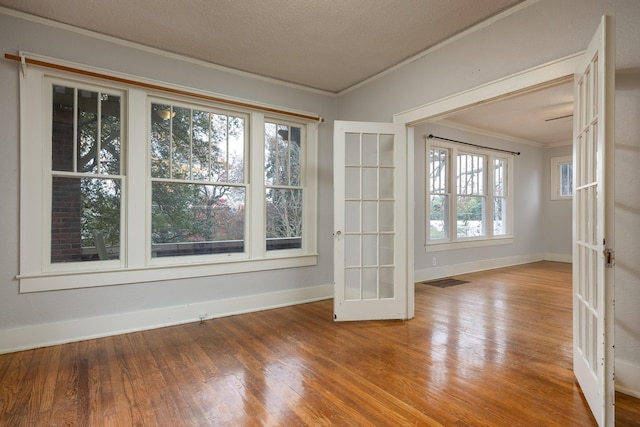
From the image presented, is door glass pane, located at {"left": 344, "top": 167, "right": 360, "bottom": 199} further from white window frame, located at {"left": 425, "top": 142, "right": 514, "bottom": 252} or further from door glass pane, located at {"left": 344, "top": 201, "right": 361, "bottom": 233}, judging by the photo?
white window frame, located at {"left": 425, "top": 142, "right": 514, "bottom": 252}

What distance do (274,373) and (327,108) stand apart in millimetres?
3347

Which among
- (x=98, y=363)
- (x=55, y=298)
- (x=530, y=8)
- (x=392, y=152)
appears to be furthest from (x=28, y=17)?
(x=530, y=8)

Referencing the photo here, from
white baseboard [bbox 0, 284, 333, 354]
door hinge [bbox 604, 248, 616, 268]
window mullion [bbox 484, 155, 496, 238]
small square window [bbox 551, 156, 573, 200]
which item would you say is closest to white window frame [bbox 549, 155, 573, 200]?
small square window [bbox 551, 156, 573, 200]

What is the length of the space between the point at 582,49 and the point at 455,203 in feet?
13.2

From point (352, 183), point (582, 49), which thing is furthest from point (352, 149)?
point (582, 49)

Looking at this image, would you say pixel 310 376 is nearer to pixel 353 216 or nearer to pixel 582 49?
pixel 353 216

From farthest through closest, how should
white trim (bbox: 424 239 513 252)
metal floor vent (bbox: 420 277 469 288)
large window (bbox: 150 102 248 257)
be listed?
1. white trim (bbox: 424 239 513 252)
2. metal floor vent (bbox: 420 277 469 288)
3. large window (bbox: 150 102 248 257)

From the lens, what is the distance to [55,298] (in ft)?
9.46

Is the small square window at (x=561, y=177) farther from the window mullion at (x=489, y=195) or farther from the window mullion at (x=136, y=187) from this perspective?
the window mullion at (x=136, y=187)

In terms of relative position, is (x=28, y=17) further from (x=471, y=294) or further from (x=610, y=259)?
(x=471, y=294)

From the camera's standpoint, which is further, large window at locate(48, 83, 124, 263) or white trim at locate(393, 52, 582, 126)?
large window at locate(48, 83, 124, 263)

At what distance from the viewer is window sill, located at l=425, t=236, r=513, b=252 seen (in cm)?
573

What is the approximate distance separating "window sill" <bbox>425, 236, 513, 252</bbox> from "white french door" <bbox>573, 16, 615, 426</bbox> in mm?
3508

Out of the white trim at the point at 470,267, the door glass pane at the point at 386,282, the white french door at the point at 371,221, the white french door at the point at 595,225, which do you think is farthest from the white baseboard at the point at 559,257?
the white french door at the point at 595,225
